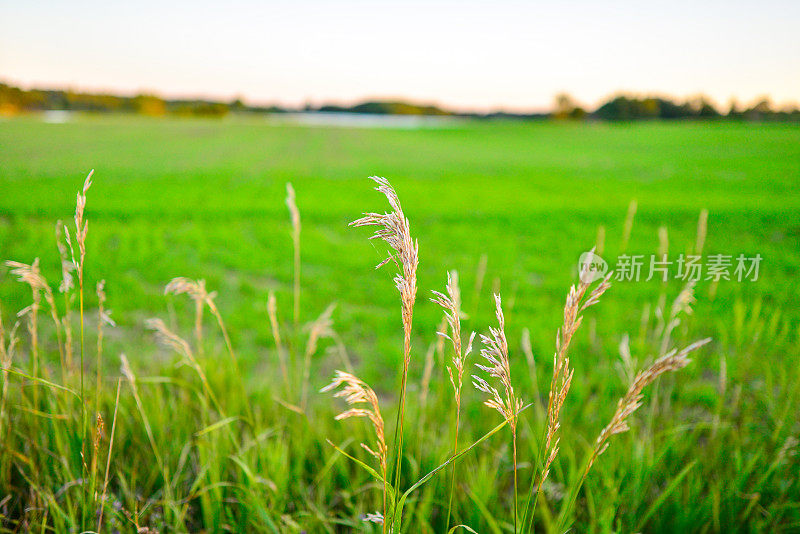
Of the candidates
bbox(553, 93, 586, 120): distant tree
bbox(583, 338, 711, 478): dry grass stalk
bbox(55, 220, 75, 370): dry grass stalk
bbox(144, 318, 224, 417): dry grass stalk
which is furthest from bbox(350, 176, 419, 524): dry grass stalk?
bbox(553, 93, 586, 120): distant tree

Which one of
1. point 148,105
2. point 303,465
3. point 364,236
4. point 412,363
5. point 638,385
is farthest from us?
point 148,105

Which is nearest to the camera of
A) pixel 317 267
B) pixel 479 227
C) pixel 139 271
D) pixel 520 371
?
pixel 520 371

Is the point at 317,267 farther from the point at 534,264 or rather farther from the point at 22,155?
the point at 22,155

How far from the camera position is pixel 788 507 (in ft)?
6.22

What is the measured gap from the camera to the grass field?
1.86 metres

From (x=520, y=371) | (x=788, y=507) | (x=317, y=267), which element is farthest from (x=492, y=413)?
(x=317, y=267)

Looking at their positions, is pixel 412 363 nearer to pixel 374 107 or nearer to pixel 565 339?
Result: pixel 565 339

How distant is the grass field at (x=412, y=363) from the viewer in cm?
186

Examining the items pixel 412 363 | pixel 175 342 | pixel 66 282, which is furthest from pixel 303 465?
pixel 412 363

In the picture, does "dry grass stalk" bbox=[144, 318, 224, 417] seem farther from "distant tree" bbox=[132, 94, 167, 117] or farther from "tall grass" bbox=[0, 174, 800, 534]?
"distant tree" bbox=[132, 94, 167, 117]

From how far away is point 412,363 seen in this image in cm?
405

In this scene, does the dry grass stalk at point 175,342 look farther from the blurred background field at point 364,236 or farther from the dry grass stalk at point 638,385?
the dry grass stalk at point 638,385

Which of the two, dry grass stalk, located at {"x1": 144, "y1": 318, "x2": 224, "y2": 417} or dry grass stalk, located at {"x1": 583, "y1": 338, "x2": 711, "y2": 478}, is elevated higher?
dry grass stalk, located at {"x1": 583, "y1": 338, "x2": 711, "y2": 478}

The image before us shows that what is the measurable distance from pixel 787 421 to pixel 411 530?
2.05 m
